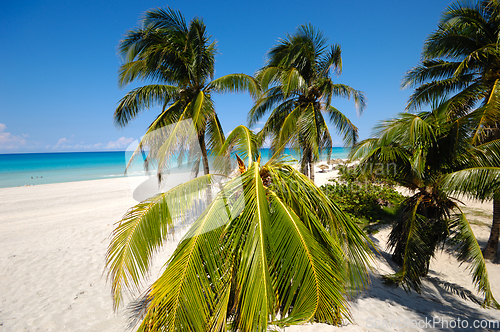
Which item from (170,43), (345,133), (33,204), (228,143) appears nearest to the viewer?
(228,143)

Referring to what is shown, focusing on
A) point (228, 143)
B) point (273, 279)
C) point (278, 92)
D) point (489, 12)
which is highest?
point (489, 12)

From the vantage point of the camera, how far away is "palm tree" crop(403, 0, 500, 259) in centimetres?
624

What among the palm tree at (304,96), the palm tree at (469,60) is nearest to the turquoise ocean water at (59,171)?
the palm tree at (304,96)

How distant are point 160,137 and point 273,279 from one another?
216 inches

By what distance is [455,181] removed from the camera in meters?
3.69

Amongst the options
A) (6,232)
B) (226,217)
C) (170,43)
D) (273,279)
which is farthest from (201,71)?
(6,232)

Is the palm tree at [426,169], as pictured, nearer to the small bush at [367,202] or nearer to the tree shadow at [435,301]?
the tree shadow at [435,301]

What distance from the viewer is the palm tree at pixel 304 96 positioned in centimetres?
773

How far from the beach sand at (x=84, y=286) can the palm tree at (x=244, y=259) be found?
212cm

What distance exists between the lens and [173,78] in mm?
6676

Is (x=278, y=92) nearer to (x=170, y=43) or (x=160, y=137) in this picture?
(x=170, y=43)

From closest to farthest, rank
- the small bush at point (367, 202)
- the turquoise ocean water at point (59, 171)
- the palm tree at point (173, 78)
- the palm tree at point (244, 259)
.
Result: the palm tree at point (244, 259)
the palm tree at point (173, 78)
the small bush at point (367, 202)
the turquoise ocean water at point (59, 171)

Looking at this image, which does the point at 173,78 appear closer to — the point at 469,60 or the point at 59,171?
the point at 469,60

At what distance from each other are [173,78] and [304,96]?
5.08m
